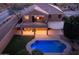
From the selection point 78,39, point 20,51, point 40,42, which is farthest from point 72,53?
point 20,51

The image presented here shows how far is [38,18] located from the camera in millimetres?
4469

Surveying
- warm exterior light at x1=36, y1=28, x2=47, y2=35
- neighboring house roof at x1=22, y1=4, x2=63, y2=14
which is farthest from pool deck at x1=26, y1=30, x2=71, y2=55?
neighboring house roof at x1=22, y1=4, x2=63, y2=14

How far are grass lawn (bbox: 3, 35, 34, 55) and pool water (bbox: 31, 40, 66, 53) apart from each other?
15cm

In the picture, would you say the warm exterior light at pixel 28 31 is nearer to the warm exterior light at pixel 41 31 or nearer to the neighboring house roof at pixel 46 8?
the warm exterior light at pixel 41 31

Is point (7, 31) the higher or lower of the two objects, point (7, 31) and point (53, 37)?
the higher

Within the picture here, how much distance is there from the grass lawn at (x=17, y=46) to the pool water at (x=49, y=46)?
154 mm

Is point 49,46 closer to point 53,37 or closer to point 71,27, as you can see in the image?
point 53,37

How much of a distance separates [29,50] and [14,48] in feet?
0.88

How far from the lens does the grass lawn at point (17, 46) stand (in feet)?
14.6

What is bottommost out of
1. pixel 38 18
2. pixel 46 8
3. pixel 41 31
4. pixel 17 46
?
pixel 17 46

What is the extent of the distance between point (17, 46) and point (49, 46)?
0.57 meters

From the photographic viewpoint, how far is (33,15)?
4453 millimetres

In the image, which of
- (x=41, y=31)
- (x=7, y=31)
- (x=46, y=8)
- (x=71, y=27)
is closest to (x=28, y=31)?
(x=41, y=31)

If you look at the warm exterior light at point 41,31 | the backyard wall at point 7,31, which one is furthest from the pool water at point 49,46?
the backyard wall at point 7,31
